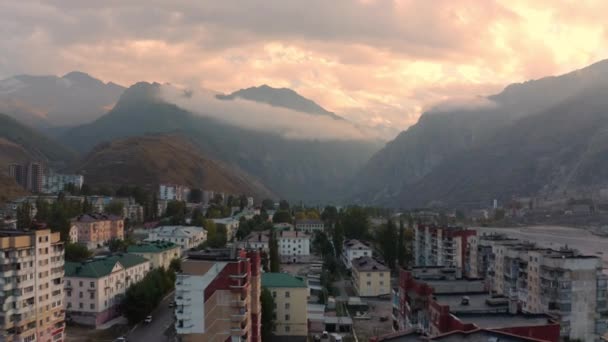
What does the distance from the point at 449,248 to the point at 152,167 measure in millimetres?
120356

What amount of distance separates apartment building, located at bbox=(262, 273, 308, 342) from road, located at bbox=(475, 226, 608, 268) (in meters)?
62.2

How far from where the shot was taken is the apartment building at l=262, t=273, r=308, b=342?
3691 cm

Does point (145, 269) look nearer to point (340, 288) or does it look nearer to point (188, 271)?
point (340, 288)

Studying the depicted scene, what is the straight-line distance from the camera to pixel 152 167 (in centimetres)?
16200

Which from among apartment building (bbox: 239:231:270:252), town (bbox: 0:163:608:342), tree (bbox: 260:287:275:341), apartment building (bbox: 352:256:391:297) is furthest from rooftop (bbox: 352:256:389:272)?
tree (bbox: 260:287:275:341)

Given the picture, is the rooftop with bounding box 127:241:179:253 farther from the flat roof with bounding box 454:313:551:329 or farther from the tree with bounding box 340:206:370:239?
the flat roof with bounding box 454:313:551:329

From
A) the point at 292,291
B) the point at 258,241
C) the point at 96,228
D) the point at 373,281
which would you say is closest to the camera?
the point at 292,291

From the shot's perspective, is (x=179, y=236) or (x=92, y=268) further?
(x=179, y=236)

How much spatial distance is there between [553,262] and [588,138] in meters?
175

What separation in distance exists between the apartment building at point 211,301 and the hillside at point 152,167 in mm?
126549

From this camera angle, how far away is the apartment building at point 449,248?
5025 centimetres

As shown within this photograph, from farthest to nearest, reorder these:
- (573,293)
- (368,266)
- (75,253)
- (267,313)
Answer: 1. (368,266)
2. (75,253)
3. (267,313)
4. (573,293)

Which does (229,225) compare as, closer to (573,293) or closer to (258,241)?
(258,241)

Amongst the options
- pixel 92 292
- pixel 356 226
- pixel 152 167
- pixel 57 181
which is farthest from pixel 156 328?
pixel 152 167
